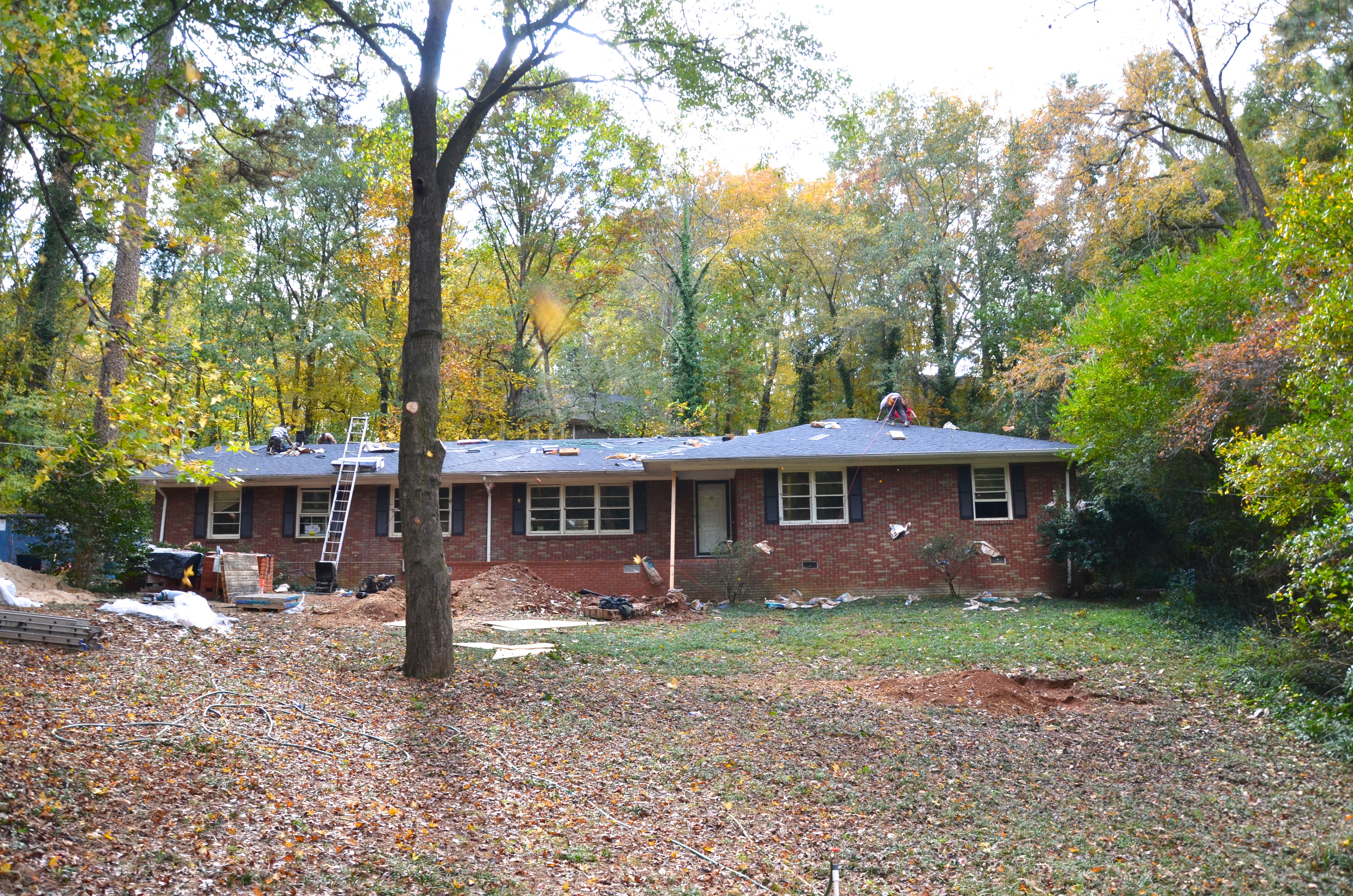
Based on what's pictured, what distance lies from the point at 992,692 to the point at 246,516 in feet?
53.7

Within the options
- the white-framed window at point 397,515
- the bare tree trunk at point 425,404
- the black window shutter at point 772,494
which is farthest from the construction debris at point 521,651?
the white-framed window at point 397,515

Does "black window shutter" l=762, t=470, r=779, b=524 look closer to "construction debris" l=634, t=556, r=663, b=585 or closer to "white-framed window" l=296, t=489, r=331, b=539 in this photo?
"construction debris" l=634, t=556, r=663, b=585

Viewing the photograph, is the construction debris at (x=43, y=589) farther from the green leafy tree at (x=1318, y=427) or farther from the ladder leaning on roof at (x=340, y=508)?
the green leafy tree at (x=1318, y=427)

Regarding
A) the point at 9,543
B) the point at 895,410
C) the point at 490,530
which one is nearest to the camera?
the point at 490,530

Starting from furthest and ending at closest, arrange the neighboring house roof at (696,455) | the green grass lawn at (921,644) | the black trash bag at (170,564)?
1. the neighboring house roof at (696,455)
2. the black trash bag at (170,564)
3. the green grass lawn at (921,644)

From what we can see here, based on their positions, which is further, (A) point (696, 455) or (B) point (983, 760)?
(A) point (696, 455)

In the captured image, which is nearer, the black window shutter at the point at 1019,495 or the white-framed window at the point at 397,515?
the black window shutter at the point at 1019,495

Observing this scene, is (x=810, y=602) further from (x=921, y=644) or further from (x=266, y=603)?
(x=266, y=603)

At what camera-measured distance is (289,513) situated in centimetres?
1920

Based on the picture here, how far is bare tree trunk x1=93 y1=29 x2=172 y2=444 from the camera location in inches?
230

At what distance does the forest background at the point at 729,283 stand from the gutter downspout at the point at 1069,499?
1.46 ft

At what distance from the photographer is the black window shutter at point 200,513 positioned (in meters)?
19.2

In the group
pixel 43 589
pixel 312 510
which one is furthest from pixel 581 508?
pixel 43 589

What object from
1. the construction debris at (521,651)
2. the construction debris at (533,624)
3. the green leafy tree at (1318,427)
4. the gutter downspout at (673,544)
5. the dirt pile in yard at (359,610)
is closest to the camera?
the green leafy tree at (1318,427)
